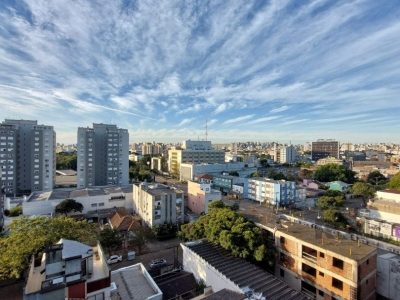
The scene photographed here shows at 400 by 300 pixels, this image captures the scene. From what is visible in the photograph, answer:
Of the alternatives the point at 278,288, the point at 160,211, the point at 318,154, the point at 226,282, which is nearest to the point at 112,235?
the point at 160,211

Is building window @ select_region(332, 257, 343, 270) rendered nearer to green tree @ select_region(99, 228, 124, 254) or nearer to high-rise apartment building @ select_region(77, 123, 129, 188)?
green tree @ select_region(99, 228, 124, 254)

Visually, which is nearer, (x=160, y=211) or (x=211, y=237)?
(x=211, y=237)

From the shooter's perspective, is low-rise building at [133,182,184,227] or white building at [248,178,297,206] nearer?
low-rise building at [133,182,184,227]

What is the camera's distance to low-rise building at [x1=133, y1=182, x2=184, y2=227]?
1076 inches

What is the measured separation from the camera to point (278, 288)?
43.7ft

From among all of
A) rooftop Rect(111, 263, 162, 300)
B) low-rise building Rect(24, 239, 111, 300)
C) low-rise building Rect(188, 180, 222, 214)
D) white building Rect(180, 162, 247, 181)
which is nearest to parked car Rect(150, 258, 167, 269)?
rooftop Rect(111, 263, 162, 300)

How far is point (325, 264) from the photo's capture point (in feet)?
50.8

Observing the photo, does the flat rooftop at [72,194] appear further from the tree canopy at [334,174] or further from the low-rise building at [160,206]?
the tree canopy at [334,174]

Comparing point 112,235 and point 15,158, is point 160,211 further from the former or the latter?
point 15,158

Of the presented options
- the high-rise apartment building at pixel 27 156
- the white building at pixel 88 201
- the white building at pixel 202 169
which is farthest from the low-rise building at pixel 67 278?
the white building at pixel 202 169

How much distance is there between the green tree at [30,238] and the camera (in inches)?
507

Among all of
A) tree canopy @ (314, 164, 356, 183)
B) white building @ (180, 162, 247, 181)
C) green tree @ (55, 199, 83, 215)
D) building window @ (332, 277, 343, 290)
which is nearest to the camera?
building window @ (332, 277, 343, 290)

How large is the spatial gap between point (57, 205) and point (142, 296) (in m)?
21.4

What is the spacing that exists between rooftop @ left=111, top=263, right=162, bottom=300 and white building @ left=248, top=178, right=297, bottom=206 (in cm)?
2761
